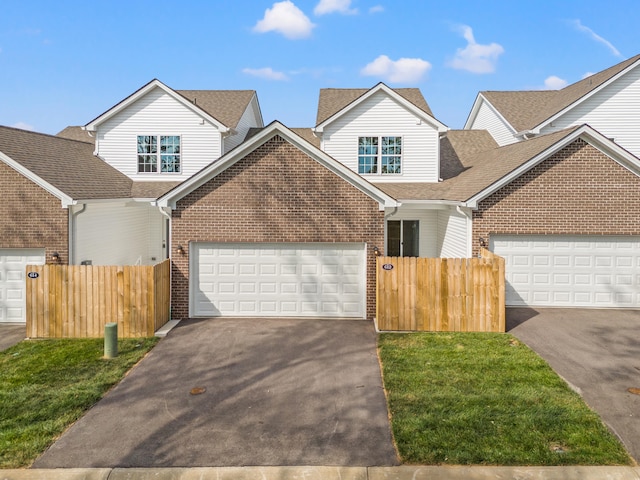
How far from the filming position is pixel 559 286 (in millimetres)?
13969

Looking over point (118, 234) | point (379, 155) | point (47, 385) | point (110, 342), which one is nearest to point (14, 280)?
point (118, 234)

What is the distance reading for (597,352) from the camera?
1010 centimetres

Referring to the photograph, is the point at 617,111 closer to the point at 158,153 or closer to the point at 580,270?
the point at 580,270

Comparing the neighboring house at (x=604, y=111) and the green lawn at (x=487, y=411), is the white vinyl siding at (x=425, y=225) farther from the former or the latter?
the green lawn at (x=487, y=411)

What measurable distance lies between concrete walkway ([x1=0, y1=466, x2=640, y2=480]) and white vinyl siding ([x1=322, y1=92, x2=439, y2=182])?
1374cm

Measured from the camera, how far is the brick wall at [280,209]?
517 inches

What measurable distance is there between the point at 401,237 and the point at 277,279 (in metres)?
7.69

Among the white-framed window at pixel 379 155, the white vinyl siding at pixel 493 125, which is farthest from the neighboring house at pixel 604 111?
the white-framed window at pixel 379 155

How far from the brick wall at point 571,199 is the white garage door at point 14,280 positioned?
13.7 meters

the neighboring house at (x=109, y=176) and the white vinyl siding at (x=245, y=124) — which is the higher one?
the white vinyl siding at (x=245, y=124)

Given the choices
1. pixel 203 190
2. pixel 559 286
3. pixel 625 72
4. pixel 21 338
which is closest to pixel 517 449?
pixel 559 286

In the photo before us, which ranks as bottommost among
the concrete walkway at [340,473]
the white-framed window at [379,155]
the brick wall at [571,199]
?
the concrete walkway at [340,473]

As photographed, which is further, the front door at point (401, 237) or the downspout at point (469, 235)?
the front door at point (401, 237)

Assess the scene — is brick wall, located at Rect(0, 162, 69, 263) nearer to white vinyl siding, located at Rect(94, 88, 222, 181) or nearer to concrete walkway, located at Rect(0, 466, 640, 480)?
white vinyl siding, located at Rect(94, 88, 222, 181)
